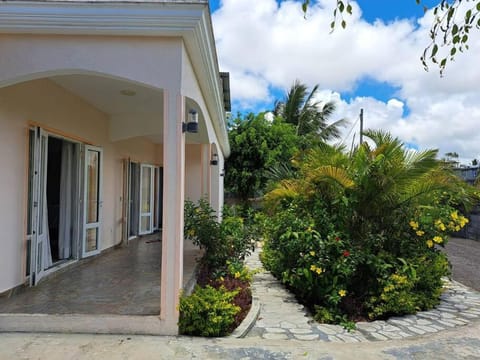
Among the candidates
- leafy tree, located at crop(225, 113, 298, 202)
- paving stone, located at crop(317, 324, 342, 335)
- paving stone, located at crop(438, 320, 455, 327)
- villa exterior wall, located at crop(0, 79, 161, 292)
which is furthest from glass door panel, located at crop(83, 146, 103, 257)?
leafy tree, located at crop(225, 113, 298, 202)

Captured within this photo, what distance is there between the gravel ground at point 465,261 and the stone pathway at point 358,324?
6.18 ft

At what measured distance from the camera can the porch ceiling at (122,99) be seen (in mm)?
6023

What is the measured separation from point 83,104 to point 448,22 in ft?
21.6

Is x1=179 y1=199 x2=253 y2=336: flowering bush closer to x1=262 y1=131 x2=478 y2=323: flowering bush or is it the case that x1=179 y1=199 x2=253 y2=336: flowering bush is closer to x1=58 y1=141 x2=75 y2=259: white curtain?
x1=262 y1=131 x2=478 y2=323: flowering bush

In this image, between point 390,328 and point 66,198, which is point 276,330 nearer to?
point 390,328

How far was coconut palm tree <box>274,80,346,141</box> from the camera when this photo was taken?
24172 mm

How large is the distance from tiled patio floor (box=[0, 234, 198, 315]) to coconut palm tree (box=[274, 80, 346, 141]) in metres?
17.9

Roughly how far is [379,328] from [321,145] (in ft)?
12.2

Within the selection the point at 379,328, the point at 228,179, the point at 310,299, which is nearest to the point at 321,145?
the point at 310,299

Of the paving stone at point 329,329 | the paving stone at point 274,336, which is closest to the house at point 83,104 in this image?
the paving stone at point 274,336

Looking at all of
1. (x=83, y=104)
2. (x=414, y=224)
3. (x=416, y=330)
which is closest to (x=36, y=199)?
(x=83, y=104)

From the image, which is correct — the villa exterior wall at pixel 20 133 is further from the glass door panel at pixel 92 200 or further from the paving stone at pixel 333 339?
the paving stone at pixel 333 339

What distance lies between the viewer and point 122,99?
23.4ft

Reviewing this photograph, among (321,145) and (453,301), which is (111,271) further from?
(453,301)
